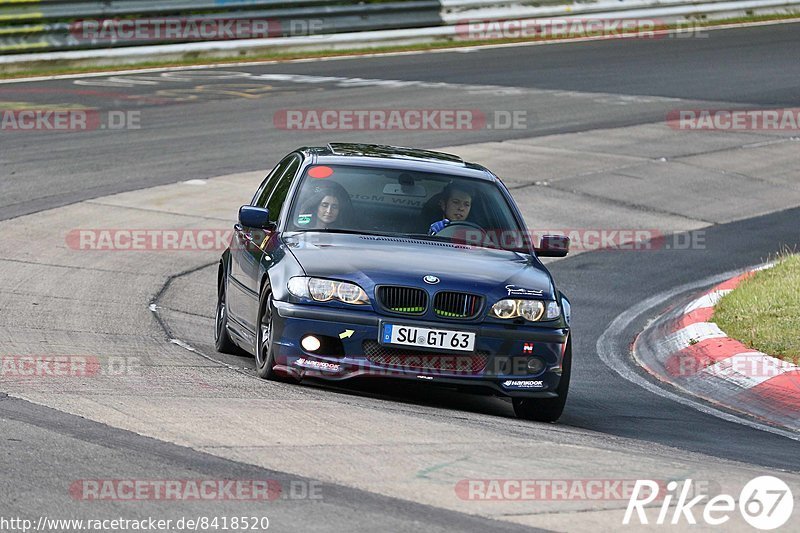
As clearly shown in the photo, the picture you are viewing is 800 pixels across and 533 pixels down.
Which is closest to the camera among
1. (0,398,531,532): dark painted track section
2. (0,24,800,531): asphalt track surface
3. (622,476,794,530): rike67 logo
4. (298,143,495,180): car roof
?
(0,398,531,532): dark painted track section

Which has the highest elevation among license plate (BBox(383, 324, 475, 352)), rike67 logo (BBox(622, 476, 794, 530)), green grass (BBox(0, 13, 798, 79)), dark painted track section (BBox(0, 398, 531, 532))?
green grass (BBox(0, 13, 798, 79))

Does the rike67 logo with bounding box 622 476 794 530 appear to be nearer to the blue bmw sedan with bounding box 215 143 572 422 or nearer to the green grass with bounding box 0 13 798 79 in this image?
the blue bmw sedan with bounding box 215 143 572 422

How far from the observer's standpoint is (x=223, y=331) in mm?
9992

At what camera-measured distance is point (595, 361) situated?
10.9m

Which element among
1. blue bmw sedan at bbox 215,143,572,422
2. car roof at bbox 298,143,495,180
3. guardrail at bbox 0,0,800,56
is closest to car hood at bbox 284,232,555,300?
blue bmw sedan at bbox 215,143,572,422

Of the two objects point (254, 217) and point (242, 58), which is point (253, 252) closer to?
point (254, 217)

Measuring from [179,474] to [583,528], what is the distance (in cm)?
163

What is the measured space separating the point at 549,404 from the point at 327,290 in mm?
1460

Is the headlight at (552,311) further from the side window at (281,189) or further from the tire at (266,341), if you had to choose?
the side window at (281,189)

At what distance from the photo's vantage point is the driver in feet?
30.2

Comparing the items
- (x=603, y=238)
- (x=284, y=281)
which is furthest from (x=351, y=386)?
(x=603, y=238)

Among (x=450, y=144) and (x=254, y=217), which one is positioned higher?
(x=254, y=217)

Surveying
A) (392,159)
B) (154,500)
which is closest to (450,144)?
(392,159)

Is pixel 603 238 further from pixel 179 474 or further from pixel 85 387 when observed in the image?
pixel 179 474
